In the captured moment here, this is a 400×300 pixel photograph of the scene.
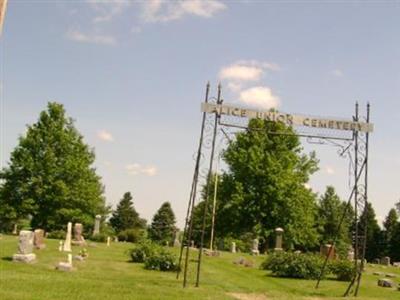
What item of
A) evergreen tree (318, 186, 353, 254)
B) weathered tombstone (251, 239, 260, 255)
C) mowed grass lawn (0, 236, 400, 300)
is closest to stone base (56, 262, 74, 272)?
mowed grass lawn (0, 236, 400, 300)

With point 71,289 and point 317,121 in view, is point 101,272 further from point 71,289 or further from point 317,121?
point 317,121

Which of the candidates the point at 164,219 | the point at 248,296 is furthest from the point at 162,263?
the point at 164,219

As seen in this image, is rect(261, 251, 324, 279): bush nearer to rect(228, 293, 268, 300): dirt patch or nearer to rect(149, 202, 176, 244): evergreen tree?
rect(228, 293, 268, 300): dirt patch

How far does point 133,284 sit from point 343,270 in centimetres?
1097

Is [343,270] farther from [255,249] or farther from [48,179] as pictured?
[48,179]

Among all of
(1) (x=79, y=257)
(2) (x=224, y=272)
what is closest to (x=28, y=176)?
(1) (x=79, y=257)

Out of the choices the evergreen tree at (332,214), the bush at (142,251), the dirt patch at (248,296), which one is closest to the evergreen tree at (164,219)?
the evergreen tree at (332,214)

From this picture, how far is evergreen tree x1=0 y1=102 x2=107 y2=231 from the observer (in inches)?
1681

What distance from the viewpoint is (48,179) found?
42.9 m

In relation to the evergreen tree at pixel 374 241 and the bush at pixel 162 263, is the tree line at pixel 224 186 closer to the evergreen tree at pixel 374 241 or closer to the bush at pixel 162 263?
the bush at pixel 162 263

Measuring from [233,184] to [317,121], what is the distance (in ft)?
86.5

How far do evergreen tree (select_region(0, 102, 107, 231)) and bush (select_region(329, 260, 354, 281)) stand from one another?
26.5m

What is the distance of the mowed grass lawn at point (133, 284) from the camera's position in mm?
13633

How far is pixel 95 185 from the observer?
48.2 metres
